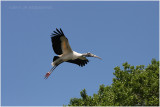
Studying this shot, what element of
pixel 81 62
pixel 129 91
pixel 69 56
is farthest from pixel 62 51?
pixel 129 91

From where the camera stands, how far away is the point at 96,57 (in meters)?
20.3

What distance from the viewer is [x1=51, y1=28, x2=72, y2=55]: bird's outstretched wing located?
59.2ft

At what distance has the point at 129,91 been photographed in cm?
1870

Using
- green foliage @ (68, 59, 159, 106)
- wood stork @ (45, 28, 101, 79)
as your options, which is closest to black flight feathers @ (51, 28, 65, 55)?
wood stork @ (45, 28, 101, 79)

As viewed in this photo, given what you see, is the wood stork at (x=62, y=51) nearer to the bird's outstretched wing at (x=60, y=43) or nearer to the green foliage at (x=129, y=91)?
the bird's outstretched wing at (x=60, y=43)

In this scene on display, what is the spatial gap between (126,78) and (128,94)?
1.67m

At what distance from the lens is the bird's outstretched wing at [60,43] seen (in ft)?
59.2

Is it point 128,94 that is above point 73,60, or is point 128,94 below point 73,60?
below

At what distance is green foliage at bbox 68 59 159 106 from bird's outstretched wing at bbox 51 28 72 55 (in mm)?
3231

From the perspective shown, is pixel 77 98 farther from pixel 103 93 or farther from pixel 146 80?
pixel 146 80

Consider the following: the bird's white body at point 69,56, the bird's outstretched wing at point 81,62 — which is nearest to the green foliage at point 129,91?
the bird's outstretched wing at point 81,62

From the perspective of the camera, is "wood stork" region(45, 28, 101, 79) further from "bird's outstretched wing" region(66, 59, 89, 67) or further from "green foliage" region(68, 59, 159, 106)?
"green foliage" region(68, 59, 159, 106)

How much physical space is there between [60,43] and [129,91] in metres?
4.86

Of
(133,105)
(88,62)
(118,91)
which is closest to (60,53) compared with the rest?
(88,62)
